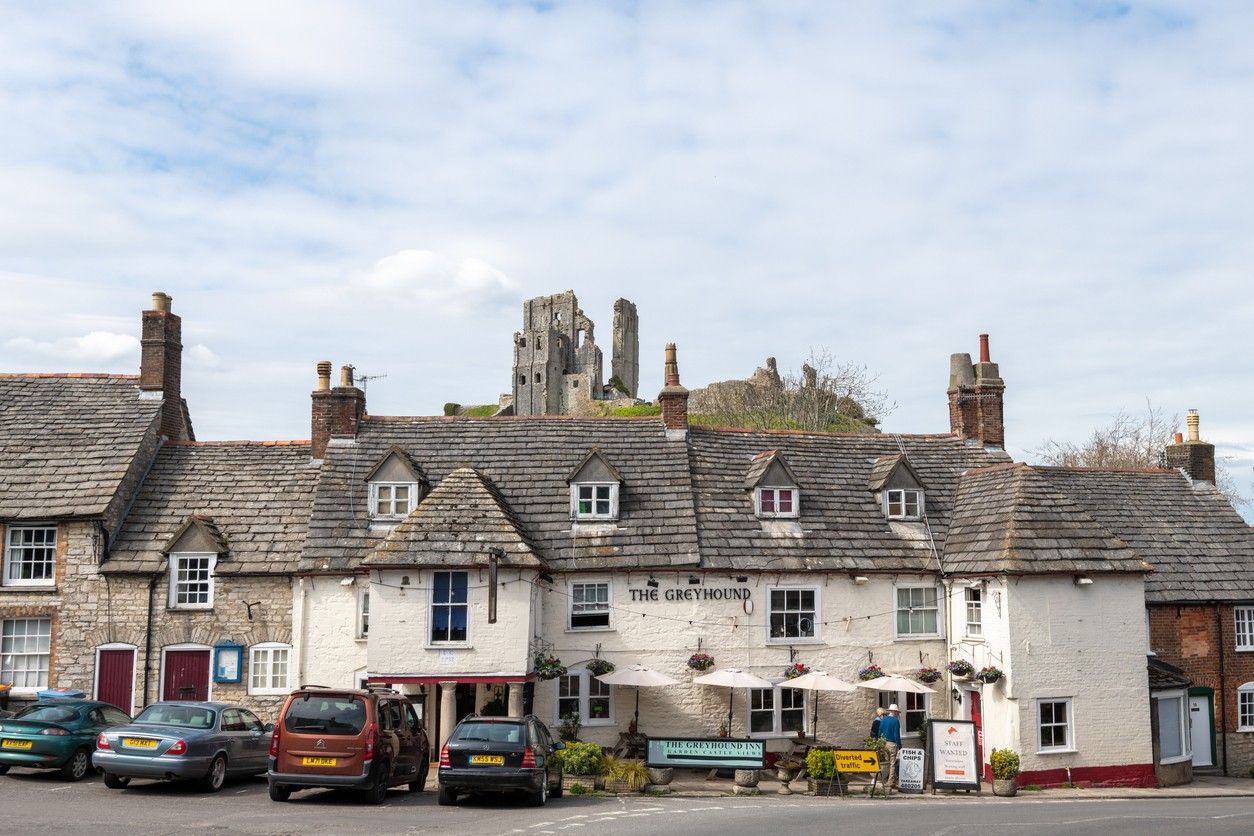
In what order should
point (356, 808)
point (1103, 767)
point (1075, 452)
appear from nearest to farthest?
point (356, 808) → point (1103, 767) → point (1075, 452)

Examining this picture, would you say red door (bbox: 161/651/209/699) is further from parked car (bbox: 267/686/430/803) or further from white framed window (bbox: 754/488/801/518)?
white framed window (bbox: 754/488/801/518)

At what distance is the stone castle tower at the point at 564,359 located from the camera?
112 meters

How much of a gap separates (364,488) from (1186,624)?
71.7ft

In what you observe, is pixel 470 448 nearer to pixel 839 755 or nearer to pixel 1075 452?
pixel 839 755

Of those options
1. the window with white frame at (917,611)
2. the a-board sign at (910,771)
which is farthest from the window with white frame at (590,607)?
the a-board sign at (910,771)

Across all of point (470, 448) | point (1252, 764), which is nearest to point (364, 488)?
point (470, 448)

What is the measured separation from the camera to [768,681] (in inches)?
1057

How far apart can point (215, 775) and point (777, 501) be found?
15.1 meters

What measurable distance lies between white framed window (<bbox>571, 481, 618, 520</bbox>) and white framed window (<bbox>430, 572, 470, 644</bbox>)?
3923 millimetres

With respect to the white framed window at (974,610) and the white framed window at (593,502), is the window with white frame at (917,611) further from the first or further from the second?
the white framed window at (593,502)

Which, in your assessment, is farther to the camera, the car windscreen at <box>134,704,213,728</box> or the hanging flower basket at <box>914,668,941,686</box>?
the hanging flower basket at <box>914,668,941,686</box>

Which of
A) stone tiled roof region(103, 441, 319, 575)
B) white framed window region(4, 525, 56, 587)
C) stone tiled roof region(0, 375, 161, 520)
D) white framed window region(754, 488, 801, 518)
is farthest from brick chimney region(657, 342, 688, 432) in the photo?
white framed window region(4, 525, 56, 587)

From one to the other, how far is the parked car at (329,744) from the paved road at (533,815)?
43 centimetres

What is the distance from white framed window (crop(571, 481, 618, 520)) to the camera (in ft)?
92.7
